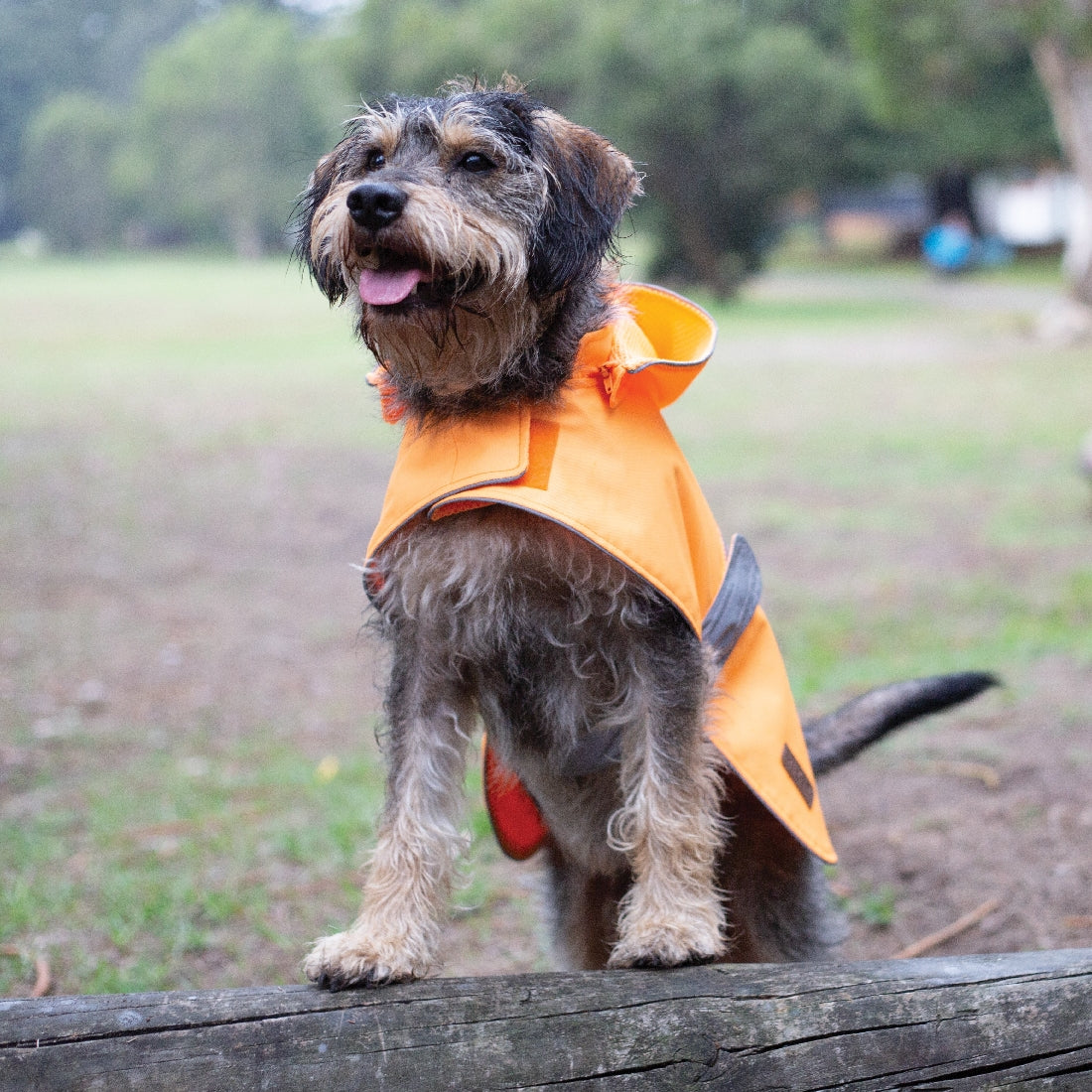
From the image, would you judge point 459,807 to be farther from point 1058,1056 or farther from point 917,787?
point 917,787

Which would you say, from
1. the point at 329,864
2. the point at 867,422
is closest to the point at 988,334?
the point at 867,422

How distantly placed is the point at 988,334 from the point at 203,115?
1758 inches

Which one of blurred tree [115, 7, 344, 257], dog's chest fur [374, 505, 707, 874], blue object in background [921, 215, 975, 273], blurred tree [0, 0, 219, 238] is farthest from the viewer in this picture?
blurred tree [115, 7, 344, 257]

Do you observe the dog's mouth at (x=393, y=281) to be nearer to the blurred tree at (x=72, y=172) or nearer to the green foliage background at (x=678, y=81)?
the green foliage background at (x=678, y=81)

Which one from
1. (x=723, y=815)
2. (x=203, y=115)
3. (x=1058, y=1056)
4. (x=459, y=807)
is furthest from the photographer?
(x=203, y=115)

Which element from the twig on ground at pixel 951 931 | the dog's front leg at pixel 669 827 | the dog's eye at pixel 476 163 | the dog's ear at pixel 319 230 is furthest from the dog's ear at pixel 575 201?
the twig on ground at pixel 951 931

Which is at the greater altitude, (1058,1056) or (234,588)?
(1058,1056)

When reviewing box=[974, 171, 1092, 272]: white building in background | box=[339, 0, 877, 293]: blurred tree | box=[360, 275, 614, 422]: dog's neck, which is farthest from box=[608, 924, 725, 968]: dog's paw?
box=[974, 171, 1092, 272]: white building in background

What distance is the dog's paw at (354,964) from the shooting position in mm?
2340

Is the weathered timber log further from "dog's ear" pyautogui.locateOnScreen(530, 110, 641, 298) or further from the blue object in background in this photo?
the blue object in background

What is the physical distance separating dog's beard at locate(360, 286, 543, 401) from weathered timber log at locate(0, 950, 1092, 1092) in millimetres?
1205

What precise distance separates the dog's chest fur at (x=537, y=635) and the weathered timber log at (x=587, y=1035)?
2.18ft

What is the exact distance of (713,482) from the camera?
10.4m

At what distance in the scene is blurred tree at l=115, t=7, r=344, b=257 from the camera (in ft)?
163
